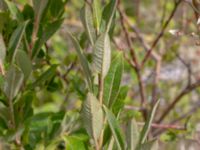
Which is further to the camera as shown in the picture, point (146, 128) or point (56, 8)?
point (56, 8)

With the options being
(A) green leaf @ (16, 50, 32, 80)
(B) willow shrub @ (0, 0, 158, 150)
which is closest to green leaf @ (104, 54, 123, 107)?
(B) willow shrub @ (0, 0, 158, 150)

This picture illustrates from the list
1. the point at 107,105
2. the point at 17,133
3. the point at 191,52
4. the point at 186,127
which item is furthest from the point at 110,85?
the point at 191,52

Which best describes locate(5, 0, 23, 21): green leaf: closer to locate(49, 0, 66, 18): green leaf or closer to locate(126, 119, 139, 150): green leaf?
locate(49, 0, 66, 18): green leaf

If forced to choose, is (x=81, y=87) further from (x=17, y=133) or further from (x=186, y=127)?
(x=186, y=127)

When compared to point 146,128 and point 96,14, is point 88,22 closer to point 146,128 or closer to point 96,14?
point 96,14

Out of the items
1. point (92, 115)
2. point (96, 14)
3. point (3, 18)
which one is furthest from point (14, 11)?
point (92, 115)

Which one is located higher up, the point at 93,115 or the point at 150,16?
the point at 93,115
